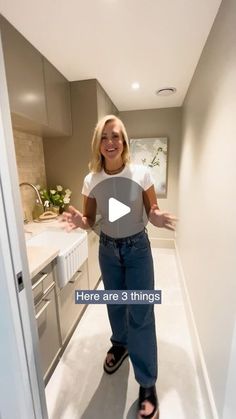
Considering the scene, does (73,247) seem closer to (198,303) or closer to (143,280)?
(143,280)

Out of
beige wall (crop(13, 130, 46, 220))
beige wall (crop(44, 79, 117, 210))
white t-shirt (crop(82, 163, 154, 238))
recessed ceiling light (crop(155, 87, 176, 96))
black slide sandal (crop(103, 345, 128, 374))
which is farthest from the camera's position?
recessed ceiling light (crop(155, 87, 176, 96))

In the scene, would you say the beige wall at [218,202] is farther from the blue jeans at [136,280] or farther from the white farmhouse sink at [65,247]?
the white farmhouse sink at [65,247]

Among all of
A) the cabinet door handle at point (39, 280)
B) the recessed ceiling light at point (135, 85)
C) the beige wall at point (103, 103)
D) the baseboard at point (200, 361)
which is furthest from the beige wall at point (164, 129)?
the cabinet door handle at point (39, 280)

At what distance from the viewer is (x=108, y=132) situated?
0.98 meters

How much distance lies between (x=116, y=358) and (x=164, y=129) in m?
2.70

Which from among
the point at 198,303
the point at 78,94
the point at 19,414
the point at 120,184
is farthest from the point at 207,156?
the point at 19,414

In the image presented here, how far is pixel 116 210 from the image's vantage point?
1057mm

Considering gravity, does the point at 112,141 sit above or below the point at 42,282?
above

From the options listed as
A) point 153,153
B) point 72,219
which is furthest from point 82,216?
point 153,153

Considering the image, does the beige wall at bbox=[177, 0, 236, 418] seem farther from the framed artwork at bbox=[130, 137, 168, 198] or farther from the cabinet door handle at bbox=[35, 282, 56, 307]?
the framed artwork at bbox=[130, 137, 168, 198]

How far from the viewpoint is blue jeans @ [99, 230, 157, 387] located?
3.44 feet

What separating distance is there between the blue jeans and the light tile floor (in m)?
0.17
